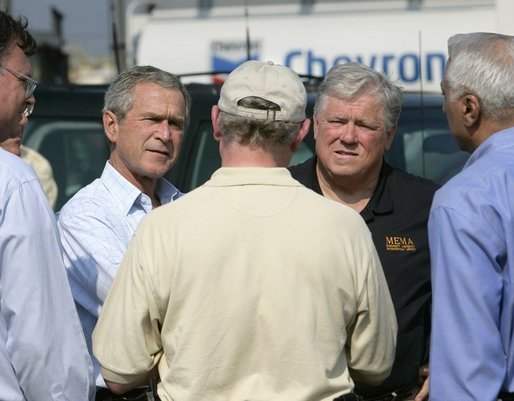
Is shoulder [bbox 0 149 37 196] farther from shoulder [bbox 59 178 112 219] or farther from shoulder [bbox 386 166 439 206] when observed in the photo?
shoulder [bbox 386 166 439 206]

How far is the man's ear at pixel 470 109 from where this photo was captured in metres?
3.47

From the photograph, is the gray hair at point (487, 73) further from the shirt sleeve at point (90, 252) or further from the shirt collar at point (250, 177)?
the shirt sleeve at point (90, 252)

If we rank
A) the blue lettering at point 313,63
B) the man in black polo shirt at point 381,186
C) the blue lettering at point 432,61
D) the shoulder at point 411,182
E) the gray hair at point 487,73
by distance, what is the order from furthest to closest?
1. the blue lettering at point 313,63
2. the blue lettering at point 432,61
3. the shoulder at point 411,182
4. the man in black polo shirt at point 381,186
5. the gray hair at point 487,73

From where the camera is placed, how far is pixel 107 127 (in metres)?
4.48

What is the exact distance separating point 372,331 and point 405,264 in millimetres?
934

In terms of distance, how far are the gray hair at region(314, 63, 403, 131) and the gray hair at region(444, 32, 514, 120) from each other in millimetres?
953

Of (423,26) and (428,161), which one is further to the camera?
(423,26)

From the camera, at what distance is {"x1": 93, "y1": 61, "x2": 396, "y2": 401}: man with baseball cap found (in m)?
3.20

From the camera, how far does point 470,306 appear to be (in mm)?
3256

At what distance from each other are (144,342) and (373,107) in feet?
5.20

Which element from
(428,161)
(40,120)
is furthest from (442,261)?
(40,120)

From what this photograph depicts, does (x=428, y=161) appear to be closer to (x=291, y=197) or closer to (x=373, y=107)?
(x=373, y=107)

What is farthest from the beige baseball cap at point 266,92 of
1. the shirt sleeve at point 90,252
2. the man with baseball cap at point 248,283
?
the shirt sleeve at point 90,252

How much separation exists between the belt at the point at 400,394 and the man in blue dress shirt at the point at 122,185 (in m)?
0.96
